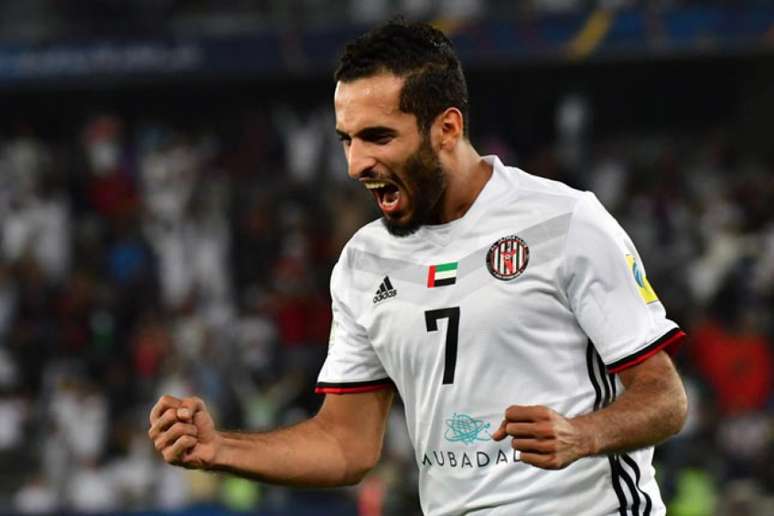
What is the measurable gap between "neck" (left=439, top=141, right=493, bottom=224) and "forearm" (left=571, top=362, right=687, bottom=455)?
25.7 inches

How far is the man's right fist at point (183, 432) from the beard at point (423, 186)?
69 centimetres

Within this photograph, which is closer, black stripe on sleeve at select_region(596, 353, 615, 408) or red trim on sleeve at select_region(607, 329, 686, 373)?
red trim on sleeve at select_region(607, 329, 686, 373)

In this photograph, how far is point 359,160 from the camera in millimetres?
3523

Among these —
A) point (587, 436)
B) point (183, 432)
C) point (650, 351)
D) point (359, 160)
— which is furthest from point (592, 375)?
point (183, 432)

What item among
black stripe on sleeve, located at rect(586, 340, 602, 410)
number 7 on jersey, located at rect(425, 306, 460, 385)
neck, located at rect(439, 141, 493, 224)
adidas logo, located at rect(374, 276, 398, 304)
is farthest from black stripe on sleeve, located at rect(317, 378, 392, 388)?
black stripe on sleeve, located at rect(586, 340, 602, 410)

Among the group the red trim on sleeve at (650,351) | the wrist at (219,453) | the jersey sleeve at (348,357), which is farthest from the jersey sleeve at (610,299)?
the wrist at (219,453)

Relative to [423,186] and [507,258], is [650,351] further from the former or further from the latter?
[423,186]

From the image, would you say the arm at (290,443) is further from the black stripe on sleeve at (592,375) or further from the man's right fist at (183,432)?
the black stripe on sleeve at (592,375)

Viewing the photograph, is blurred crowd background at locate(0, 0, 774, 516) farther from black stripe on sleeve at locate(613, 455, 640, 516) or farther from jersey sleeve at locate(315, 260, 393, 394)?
black stripe on sleeve at locate(613, 455, 640, 516)

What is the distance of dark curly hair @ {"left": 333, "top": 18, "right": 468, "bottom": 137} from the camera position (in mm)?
3566

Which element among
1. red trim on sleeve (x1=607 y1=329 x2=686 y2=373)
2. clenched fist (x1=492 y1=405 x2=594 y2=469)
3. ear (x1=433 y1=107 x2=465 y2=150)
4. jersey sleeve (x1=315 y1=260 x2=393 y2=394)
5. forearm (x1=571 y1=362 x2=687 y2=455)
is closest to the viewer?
clenched fist (x1=492 y1=405 x2=594 y2=469)

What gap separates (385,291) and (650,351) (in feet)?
2.35

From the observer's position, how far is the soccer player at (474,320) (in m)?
3.43

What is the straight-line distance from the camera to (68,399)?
13.3m
